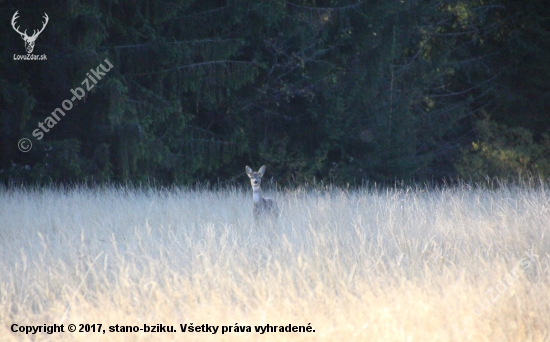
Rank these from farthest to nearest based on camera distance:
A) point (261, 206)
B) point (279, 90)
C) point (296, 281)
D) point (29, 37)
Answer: point (279, 90)
point (29, 37)
point (261, 206)
point (296, 281)

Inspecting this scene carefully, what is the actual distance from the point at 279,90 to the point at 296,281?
13556 millimetres

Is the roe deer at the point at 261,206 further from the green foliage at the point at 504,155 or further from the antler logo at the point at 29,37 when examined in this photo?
the green foliage at the point at 504,155

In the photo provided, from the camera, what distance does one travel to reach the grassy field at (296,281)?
14.6ft

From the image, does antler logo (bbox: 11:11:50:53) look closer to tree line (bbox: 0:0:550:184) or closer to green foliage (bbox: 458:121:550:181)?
tree line (bbox: 0:0:550:184)

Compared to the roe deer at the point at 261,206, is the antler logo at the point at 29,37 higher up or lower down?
higher up

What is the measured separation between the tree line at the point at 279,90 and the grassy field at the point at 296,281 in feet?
20.3

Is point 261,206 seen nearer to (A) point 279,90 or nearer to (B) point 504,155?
(A) point 279,90

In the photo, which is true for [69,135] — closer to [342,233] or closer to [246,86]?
[246,86]

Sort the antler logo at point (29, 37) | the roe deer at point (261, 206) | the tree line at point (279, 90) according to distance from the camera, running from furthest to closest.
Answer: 1. the tree line at point (279, 90)
2. the antler logo at point (29, 37)
3. the roe deer at point (261, 206)

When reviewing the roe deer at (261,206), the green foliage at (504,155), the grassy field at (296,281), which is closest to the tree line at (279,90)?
the green foliage at (504,155)

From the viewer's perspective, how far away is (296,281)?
5.53 m

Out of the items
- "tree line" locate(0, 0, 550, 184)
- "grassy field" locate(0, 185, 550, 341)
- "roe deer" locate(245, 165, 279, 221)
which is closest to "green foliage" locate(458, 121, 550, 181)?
"tree line" locate(0, 0, 550, 184)

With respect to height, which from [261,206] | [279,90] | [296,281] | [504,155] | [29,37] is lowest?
[296,281]

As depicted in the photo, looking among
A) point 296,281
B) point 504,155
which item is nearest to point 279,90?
point 504,155
